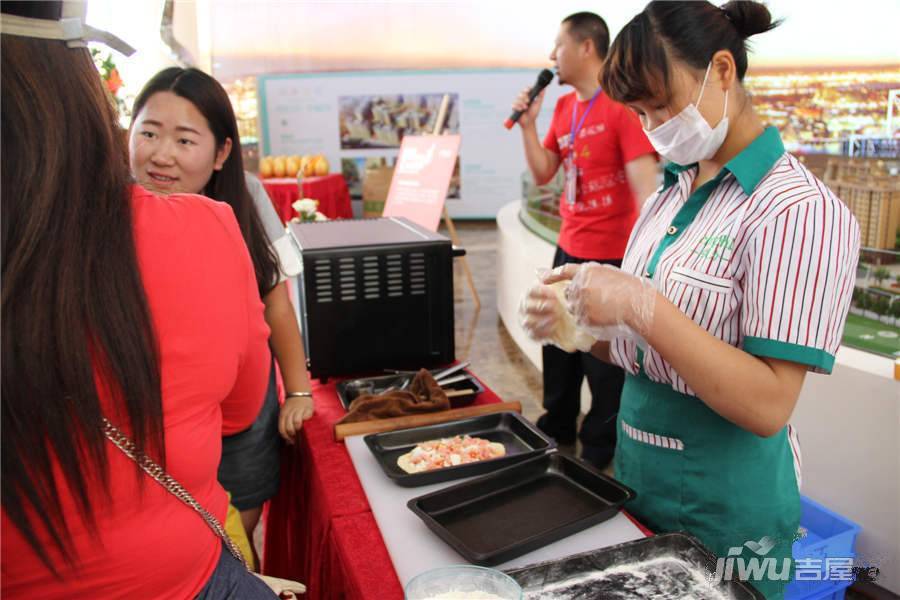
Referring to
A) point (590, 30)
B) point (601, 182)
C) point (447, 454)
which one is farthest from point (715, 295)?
point (590, 30)

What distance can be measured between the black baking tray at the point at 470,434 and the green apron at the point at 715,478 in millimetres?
202

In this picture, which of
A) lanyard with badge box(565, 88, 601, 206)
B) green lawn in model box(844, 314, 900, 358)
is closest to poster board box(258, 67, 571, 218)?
lanyard with badge box(565, 88, 601, 206)

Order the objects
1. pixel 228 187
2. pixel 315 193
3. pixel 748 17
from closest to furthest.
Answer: pixel 748 17
pixel 228 187
pixel 315 193

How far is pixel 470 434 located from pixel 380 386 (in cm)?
36

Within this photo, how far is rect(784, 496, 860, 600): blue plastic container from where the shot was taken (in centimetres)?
150

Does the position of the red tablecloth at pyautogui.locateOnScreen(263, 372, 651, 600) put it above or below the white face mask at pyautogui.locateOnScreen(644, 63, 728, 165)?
below

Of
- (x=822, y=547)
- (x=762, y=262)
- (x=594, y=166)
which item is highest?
(x=594, y=166)

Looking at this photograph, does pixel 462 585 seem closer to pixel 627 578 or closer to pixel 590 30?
pixel 627 578

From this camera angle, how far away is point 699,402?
→ 1.11m

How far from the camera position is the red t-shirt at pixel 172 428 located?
707 millimetres

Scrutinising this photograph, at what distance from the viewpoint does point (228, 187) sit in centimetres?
158

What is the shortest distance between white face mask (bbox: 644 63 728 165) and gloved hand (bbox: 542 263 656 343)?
284 millimetres

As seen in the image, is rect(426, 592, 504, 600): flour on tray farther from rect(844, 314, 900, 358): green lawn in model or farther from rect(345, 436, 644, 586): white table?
rect(844, 314, 900, 358): green lawn in model

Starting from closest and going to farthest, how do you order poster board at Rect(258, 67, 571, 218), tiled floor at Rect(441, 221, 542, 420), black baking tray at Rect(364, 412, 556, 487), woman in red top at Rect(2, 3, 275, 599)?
woman in red top at Rect(2, 3, 275, 599) → black baking tray at Rect(364, 412, 556, 487) → tiled floor at Rect(441, 221, 542, 420) → poster board at Rect(258, 67, 571, 218)
